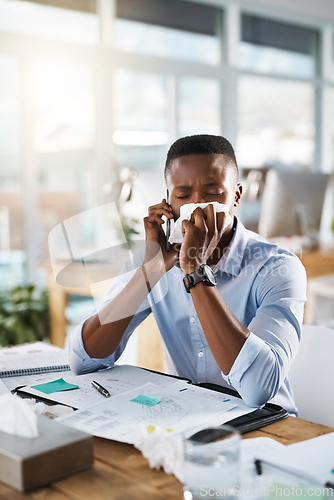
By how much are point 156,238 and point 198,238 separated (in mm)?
203

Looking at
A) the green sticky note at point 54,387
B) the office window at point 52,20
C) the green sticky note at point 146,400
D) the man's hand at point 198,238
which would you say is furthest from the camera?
the office window at point 52,20

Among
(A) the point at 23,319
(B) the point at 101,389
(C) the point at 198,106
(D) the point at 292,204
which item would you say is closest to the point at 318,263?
(D) the point at 292,204

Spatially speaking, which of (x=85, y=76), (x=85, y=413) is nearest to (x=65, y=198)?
(x=85, y=76)

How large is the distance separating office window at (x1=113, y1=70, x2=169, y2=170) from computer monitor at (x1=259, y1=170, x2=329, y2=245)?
1.42 metres

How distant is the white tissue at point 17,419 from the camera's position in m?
0.83

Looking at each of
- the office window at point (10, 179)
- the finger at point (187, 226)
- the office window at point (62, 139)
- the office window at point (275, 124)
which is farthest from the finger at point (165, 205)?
the office window at point (275, 124)

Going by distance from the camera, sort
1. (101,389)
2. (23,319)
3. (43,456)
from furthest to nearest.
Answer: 1. (23,319)
2. (101,389)
3. (43,456)

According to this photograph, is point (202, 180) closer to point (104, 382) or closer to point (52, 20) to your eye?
point (104, 382)

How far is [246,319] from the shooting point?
140 cm

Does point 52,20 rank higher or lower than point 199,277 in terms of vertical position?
higher

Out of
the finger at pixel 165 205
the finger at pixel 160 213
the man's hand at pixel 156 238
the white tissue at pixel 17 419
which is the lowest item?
the white tissue at pixel 17 419

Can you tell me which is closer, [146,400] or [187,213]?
[146,400]

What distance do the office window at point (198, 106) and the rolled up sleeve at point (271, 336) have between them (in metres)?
3.40

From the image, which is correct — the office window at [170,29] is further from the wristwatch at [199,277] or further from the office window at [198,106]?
the wristwatch at [199,277]
